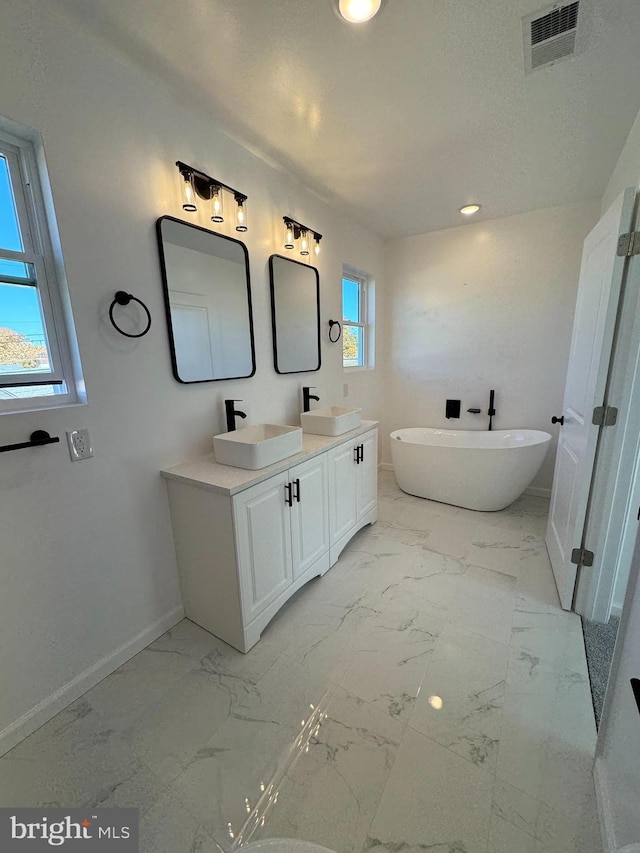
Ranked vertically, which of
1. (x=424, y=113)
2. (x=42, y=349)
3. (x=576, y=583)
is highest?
(x=424, y=113)

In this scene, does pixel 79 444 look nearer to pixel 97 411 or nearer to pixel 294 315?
pixel 97 411

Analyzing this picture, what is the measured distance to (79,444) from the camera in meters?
1.39

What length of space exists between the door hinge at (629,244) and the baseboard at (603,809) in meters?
1.98

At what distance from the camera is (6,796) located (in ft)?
3.67

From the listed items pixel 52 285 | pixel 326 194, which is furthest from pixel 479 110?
pixel 52 285

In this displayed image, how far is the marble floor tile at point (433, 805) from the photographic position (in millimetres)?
990

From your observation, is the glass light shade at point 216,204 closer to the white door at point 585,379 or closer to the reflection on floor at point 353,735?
the white door at point 585,379

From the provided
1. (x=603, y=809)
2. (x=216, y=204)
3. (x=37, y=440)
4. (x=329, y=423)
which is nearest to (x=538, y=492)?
(x=329, y=423)

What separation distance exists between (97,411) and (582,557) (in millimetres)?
2510

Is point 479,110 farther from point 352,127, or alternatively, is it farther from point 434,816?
point 434,816

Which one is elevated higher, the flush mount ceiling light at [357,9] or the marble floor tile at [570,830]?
the flush mount ceiling light at [357,9]

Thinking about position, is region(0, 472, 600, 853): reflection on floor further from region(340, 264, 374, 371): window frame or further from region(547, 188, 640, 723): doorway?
region(340, 264, 374, 371): window frame

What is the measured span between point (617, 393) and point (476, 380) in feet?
6.48

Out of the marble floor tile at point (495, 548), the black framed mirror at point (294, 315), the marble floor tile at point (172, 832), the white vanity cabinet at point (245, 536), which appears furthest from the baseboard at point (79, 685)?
the marble floor tile at point (495, 548)
